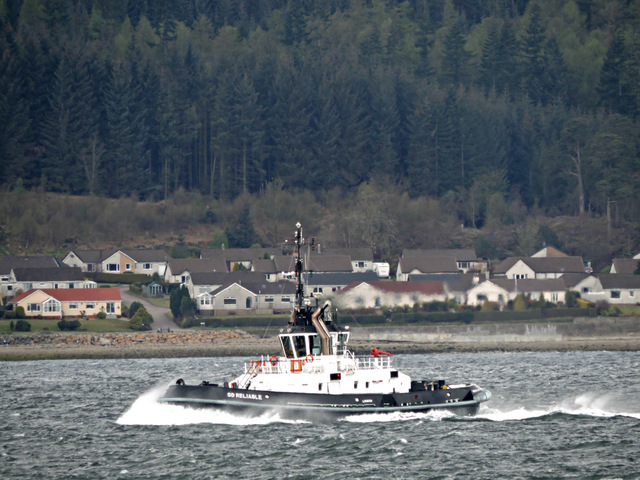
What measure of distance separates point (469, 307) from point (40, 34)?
102736 mm

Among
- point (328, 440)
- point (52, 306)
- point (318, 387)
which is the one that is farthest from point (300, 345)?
point (52, 306)

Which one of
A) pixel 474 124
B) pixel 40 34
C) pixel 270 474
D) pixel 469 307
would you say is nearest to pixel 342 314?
pixel 469 307

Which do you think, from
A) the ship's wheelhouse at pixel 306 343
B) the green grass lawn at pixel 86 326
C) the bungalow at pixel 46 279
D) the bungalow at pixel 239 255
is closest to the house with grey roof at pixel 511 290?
the bungalow at pixel 239 255

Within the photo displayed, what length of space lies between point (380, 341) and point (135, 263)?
42.6 m

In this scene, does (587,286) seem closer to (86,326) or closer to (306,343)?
(86,326)

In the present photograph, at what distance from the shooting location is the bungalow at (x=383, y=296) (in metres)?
111

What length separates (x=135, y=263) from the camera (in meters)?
132

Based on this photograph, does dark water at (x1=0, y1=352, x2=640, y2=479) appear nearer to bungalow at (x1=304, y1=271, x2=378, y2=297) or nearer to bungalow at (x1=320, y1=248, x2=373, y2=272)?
bungalow at (x1=304, y1=271, x2=378, y2=297)

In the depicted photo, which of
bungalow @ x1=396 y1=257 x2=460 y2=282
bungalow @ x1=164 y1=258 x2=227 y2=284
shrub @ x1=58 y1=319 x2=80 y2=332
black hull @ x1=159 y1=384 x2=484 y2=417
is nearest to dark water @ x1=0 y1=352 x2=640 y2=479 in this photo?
black hull @ x1=159 y1=384 x2=484 y2=417

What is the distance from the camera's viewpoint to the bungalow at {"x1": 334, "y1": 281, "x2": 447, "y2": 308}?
11062 cm

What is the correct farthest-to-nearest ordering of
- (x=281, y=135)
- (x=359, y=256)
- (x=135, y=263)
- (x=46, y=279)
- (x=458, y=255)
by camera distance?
(x=281, y=135)
(x=458, y=255)
(x=359, y=256)
(x=135, y=263)
(x=46, y=279)

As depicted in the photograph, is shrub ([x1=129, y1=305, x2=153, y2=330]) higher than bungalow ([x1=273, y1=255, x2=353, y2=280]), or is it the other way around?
bungalow ([x1=273, y1=255, x2=353, y2=280])

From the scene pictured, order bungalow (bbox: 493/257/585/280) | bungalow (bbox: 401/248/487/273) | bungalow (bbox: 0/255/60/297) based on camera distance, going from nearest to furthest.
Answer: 1. bungalow (bbox: 0/255/60/297)
2. bungalow (bbox: 493/257/585/280)
3. bungalow (bbox: 401/248/487/273)

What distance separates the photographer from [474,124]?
179250mm
